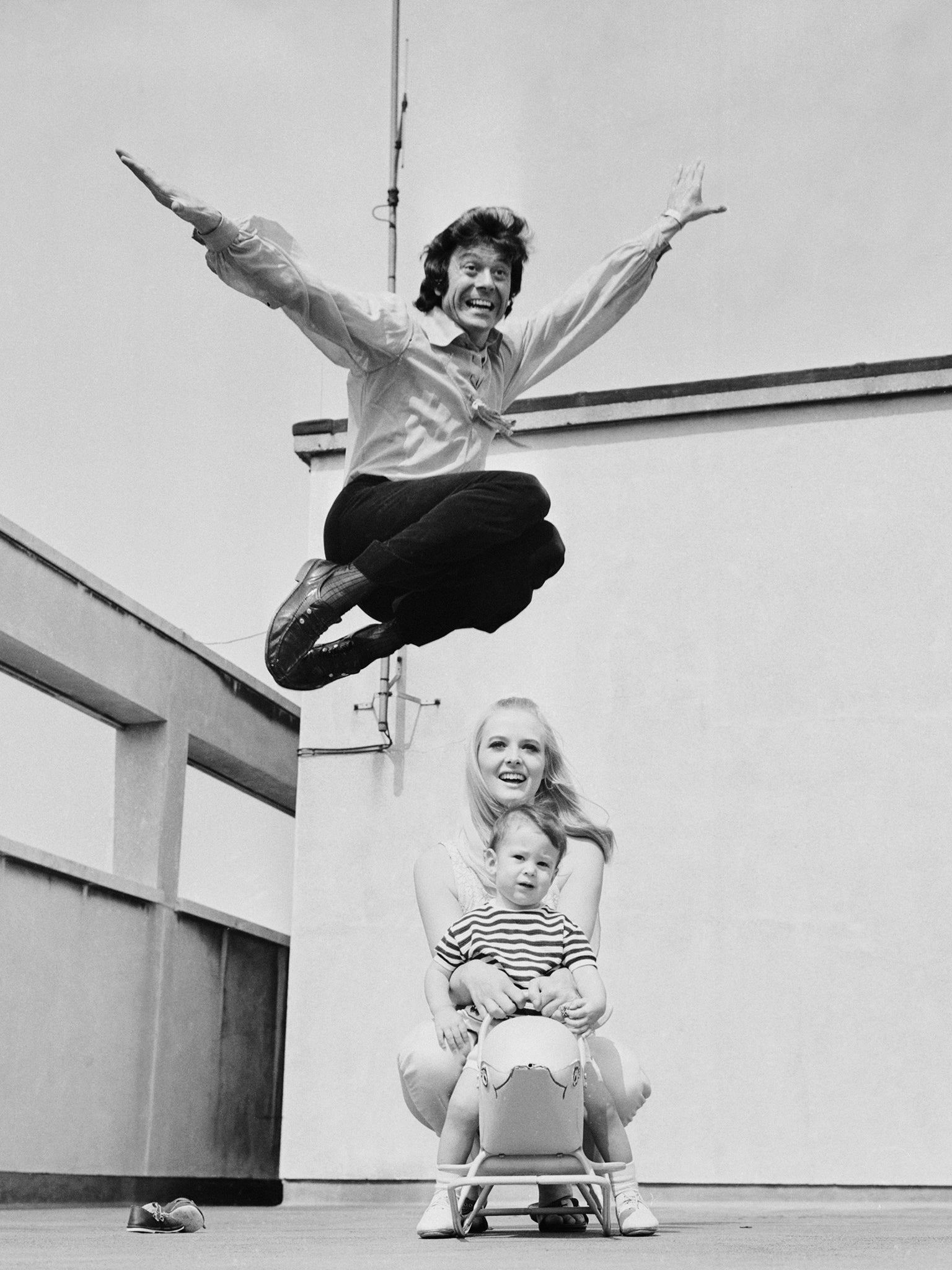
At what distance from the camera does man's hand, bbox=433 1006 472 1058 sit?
14.1 feet

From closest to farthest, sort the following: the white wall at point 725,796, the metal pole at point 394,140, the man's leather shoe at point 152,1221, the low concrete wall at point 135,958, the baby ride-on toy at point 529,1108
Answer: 1. the baby ride-on toy at point 529,1108
2. the man's leather shoe at point 152,1221
3. the metal pole at point 394,140
4. the low concrete wall at point 135,958
5. the white wall at point 725,796

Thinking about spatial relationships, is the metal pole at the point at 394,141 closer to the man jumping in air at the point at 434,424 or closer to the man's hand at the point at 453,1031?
the man jumping in air at the point at 434,424

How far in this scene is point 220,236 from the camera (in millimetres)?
3949

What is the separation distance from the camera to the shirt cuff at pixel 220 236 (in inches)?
155

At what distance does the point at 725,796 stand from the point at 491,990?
698 cm

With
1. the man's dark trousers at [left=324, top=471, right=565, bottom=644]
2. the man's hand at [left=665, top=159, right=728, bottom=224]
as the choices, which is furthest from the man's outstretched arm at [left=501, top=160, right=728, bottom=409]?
the man's dark trousers at [left=324, top=471, right=565, bottom=644]

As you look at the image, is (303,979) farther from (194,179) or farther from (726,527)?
(194,179)

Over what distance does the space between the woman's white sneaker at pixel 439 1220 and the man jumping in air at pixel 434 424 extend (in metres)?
1.36

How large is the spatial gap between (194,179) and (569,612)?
6.37m

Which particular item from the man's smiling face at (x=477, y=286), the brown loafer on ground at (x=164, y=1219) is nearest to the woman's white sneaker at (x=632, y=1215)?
the brown loafer on ground at (x=164, y=1219)

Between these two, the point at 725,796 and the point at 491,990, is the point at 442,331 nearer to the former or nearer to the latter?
the point at 491,990

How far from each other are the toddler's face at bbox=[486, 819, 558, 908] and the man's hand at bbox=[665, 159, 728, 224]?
1.78 metres

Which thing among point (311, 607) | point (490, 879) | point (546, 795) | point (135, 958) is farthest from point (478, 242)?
point (135, 958)

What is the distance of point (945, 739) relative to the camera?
10.7 metres
